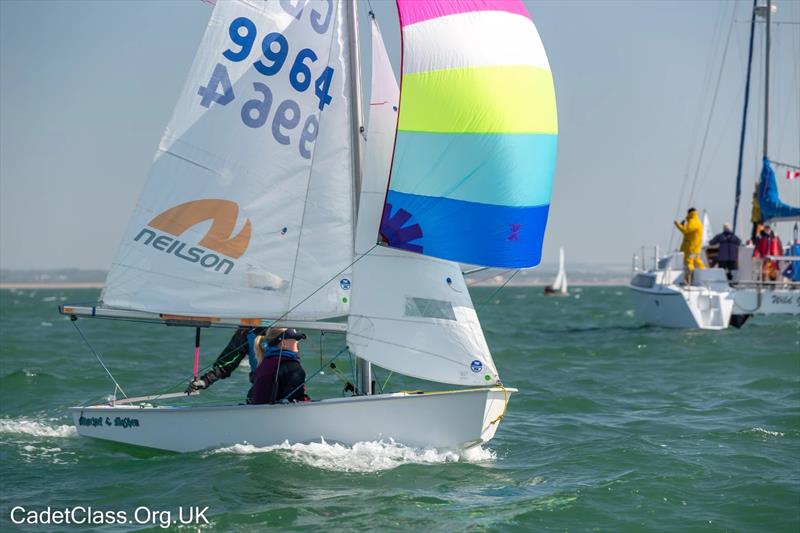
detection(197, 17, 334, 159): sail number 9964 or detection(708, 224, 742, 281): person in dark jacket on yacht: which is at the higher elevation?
detection(197, 17, 334, 159): sail number 9964

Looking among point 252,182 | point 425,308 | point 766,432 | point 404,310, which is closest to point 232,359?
point 252,182

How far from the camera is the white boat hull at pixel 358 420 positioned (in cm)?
899

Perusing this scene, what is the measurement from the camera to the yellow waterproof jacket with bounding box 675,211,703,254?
24.3 metres

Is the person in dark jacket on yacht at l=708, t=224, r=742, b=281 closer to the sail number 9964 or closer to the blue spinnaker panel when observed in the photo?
the blue spinnaker panel

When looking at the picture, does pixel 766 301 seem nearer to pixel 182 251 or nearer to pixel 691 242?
pixel 691 242

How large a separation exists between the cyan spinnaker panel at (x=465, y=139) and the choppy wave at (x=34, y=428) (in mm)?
4910

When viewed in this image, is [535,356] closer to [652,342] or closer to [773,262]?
[652,342]

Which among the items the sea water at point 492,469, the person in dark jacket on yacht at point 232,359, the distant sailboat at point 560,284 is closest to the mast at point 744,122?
the sea water at point 492,469

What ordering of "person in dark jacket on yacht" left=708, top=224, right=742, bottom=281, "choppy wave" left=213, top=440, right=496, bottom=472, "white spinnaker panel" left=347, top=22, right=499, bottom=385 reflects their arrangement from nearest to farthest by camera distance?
"choppy wave" left=213, top=440, right=496, bottom=472, "white spinnaker panel" left=347, top=22, right=499, bottom=385, "person in dark jacket on yacht" left=708, top=224, right=742, bottom=281

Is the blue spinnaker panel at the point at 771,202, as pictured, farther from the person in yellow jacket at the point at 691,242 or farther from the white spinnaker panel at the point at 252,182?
the white spinnaker panel at the point at 252,182

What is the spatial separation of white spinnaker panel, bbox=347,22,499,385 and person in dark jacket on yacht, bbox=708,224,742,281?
19622 millimetres

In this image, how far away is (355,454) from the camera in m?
9.07

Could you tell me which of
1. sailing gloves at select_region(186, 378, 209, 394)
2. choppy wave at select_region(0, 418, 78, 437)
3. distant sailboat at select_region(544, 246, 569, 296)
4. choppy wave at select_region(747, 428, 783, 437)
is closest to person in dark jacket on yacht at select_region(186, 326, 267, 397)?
sailing gloves at select_region(186, 378, 209, 394)

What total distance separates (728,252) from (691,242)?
8.23ft
